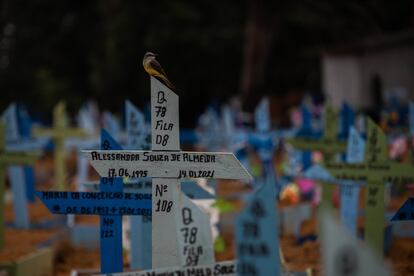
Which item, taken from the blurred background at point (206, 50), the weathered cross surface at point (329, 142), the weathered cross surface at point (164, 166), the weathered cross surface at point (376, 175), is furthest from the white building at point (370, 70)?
the weathered cross surface at point (164, 166)

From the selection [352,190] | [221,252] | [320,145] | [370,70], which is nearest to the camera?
[352,190]

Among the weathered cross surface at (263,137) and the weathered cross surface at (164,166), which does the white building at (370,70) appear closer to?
the weathered cross surface at (263,137)

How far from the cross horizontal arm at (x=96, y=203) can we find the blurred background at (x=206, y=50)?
611 inches

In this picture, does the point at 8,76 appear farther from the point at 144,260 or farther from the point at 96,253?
the point at 144,260

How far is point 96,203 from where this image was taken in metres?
5.41

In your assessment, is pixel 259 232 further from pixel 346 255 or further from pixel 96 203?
pixel 96 203

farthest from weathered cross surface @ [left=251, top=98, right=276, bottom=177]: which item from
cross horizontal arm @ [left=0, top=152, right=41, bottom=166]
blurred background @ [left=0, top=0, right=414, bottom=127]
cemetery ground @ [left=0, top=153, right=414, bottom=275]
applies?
blurred background @ [left=0, top=0, right=414, bottom=127]

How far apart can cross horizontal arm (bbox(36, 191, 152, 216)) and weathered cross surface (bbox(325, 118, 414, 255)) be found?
181 centimetres

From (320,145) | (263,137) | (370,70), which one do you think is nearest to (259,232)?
(320,145)

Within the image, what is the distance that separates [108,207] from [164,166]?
63 centimetres

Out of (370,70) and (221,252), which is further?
(370,70)

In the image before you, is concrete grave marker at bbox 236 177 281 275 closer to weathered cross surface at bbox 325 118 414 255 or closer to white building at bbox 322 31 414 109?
weathered cross surface at bbox 325 118 414 255

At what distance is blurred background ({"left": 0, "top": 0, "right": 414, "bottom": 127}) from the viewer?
2169 centimetres

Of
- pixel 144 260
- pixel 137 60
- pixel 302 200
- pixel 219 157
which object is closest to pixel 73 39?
pixel 137 60
